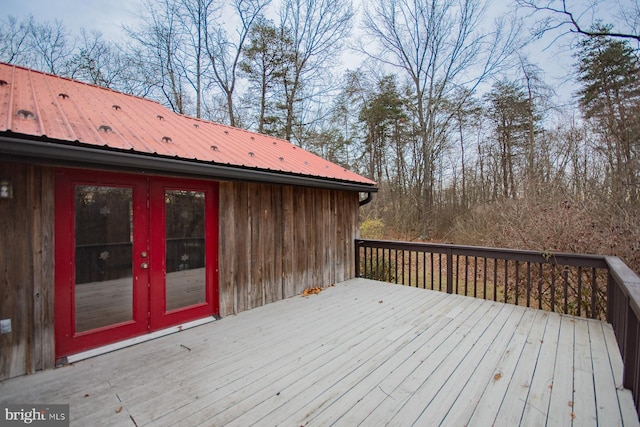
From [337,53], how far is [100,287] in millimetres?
11545

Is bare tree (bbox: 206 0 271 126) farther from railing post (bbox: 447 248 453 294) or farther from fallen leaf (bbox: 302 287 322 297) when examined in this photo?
railing post (bbox: 447 248 453 294)

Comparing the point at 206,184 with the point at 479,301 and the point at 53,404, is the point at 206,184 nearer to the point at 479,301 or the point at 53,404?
the point at 53,404

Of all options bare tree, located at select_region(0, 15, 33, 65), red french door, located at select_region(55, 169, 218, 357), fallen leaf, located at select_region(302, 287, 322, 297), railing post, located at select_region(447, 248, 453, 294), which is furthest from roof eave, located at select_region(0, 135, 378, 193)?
bare tree, located at select_region(0, 15, 33, 65)

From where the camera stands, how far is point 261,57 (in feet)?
35.4

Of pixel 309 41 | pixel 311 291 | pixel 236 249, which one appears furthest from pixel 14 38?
pixel 311 291

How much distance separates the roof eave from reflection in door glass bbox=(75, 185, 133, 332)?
0.40 m

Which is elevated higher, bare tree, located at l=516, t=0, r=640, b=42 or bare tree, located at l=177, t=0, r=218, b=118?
bare tree, located at l=177, t=0, r=218, b=118

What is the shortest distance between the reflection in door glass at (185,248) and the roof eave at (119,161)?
1.32 feet

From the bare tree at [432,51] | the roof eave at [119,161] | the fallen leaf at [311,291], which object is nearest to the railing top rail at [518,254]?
the fallen leaf at [311,291]

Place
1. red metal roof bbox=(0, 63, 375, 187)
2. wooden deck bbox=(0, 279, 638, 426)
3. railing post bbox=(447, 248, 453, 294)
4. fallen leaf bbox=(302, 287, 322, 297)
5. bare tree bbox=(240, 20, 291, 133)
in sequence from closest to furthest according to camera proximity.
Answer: wooden deck bbox=(0, 279, 638, 426), red metal roof bbox=(0, 63, 375, 187), railing post bbox=(447, 248, 453, 294), fallen leaf bbox=(302, 287, 322, 297), bare tree bbox=(240, 20, 291, 133)

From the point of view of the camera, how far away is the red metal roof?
7.87 feet

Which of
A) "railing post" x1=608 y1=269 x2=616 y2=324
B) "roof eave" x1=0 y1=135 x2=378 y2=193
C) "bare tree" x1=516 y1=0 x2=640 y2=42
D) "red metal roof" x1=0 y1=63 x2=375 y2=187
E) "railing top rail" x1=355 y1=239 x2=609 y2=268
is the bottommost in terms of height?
"railing post" x1=608 y1=269 x2=616 y2=324

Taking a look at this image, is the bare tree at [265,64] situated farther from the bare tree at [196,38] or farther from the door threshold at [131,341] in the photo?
the door threshold at [131,341]

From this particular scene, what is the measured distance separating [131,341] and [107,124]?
2308mm
